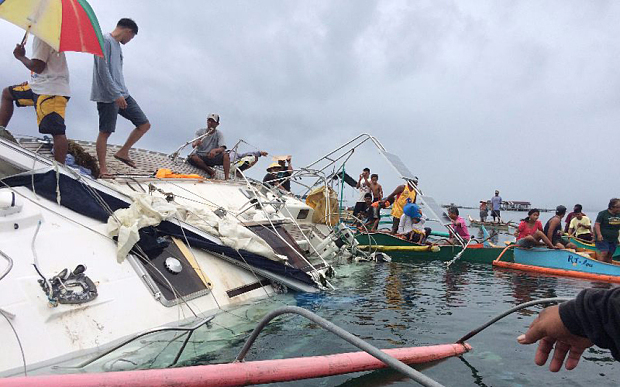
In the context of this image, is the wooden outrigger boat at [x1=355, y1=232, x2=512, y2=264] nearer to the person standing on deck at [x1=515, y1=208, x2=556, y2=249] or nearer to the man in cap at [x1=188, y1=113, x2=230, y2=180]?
the person standing on deck at [x1=515, y1=208, x2=556, y2=249]

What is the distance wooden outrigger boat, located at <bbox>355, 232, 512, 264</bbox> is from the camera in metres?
11.7

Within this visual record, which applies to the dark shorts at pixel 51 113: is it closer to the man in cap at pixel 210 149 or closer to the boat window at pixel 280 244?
the boat window at pixel 280 244

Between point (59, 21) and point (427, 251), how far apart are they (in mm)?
10591

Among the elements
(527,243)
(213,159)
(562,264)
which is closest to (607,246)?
(562,264)

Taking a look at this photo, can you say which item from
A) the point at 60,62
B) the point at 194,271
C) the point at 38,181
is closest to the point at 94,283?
the point at 194,271

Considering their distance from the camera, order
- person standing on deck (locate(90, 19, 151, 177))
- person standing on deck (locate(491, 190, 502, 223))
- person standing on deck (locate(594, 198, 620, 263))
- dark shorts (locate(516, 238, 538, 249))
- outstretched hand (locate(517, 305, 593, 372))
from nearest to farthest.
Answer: outstretched hand (locate(517, 305, 593, 372)) → person standing on deck (locate(90, 19, 151, 177)) → person standing on deck (locate(594, 198, 620, 263)) → dark shorts (locate(516, 238, 538, 249)) → person standing on deck (locate(491, 190, 502, 223))

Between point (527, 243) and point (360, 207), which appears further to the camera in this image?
point (360, 207)

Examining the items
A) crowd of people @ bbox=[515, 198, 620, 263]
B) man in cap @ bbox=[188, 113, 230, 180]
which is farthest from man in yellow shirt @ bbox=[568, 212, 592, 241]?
man in cap @ bbox=[188, 113, 230, 180]

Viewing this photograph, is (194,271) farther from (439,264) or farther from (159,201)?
(439,264)

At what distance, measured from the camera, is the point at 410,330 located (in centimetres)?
484

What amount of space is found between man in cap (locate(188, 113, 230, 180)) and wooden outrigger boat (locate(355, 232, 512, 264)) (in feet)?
15.9

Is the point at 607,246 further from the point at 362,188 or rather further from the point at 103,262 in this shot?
the point at 103,262

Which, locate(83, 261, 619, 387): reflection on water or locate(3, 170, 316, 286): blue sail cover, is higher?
locate(3, 170, 316, 286): blue sail cover

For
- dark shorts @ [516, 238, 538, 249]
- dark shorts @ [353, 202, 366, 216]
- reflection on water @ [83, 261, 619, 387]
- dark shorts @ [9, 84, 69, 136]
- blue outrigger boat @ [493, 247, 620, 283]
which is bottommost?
reflection on water @ [83, 261, 619, 387]
